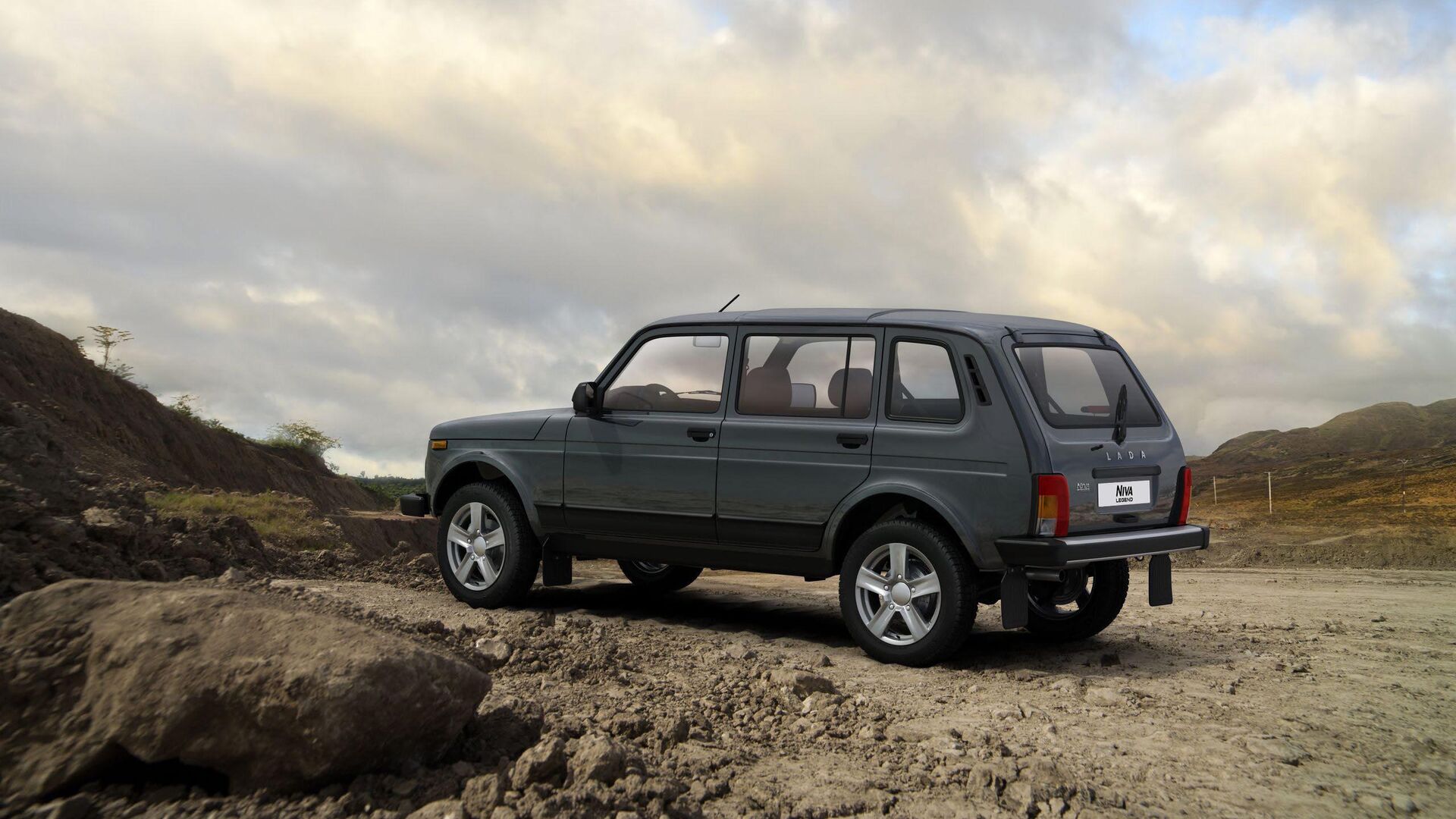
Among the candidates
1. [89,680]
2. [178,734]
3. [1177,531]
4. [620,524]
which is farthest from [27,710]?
[1177,531]

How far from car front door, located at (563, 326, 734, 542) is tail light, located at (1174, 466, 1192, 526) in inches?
114

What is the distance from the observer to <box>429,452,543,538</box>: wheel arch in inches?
312

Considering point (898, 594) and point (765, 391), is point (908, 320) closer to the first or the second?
point (765, 391)

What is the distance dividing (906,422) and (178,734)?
4.12m

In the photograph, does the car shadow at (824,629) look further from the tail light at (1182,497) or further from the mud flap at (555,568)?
the tail light at (1182,497)

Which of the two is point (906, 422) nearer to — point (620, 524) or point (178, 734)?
point (620, 524)

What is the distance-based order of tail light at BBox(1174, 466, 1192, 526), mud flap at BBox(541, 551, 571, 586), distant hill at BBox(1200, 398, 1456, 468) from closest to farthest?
tail light at BBox(1174, 466, 1192, 526), mud flap at BBox(541, 551, 571, 586), distant hill at BBox(1200, 398, 1456, 468)

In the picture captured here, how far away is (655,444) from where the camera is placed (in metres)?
7.33

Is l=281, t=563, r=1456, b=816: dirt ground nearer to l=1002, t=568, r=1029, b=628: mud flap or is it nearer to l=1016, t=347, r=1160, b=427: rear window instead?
l=1002, t=568, r=1029, b=628: mud flap

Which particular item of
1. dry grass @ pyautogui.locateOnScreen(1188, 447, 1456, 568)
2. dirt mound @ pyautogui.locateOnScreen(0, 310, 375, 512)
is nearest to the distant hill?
dry grass @ pyautogui.locateOnScreen(1188, 447, 1456, 568)

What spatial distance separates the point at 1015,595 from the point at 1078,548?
0.43 meters

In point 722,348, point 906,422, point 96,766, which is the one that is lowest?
point 96,766

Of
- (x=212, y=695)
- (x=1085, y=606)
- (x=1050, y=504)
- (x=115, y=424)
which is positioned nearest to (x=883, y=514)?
(x=1050, y=504)

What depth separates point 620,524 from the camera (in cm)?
752
